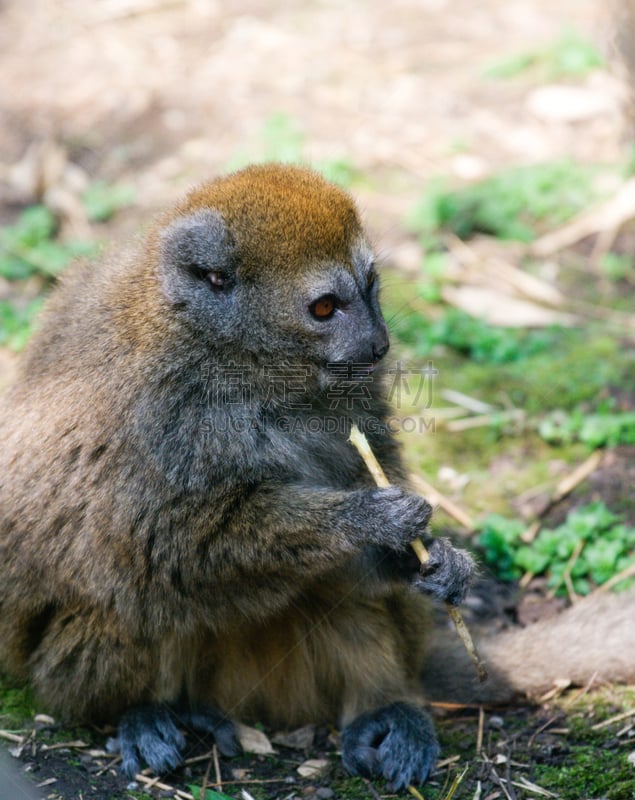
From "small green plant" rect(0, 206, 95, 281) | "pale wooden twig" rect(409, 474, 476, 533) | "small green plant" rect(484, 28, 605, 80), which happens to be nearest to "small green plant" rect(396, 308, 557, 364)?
"pale wooden twig" rect(409, 474, 476, 533)

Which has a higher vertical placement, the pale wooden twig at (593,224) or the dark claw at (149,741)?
the pale wooden twig at (593,224)

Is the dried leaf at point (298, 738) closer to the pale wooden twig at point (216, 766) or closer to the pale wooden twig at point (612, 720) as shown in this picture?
the pale wooden twig at point (216, 766)

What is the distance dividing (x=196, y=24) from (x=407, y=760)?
375 inches

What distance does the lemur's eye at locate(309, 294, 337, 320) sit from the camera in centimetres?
418

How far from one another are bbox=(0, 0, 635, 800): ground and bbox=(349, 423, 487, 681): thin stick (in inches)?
22.4

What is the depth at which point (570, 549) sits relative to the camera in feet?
17.9

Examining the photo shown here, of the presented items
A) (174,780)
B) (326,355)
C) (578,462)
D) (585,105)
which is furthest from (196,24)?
(174,780)

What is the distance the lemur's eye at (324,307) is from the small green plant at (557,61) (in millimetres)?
6870

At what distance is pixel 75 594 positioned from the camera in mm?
4262

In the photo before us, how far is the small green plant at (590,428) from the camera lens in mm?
6117

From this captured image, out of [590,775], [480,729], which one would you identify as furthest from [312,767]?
[590,775]

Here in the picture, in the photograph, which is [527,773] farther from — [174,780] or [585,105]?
[585,105]

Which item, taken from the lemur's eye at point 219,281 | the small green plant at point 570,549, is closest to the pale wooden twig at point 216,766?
the small green plant at point 570,549

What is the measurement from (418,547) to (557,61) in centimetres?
739
